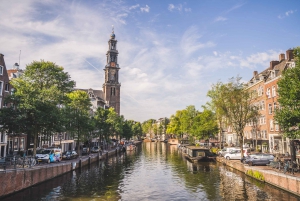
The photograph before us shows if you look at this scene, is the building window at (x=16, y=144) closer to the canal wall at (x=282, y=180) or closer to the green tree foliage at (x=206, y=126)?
the canal wall at (x=282, y=180)

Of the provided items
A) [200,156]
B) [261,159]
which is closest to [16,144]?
[200,156]

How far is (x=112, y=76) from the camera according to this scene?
14525 cm

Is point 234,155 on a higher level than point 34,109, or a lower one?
lower

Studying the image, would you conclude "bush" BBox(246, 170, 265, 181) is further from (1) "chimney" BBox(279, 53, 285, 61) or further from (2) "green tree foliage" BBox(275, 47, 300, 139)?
(1) "chimney" BBox(279, 53, 285, 61)

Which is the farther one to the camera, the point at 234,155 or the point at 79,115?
the point at 79,115

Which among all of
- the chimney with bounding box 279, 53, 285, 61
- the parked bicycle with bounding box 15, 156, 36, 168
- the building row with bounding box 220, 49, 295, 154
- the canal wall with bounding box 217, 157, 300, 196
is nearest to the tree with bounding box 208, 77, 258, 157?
the building row with bounding box 220, 49, 295, 154

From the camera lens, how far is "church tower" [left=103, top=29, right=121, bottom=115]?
14350cm

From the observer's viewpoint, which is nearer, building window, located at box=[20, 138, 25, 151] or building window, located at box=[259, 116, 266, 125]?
building window, located at box=[20, 138, 25, 151]

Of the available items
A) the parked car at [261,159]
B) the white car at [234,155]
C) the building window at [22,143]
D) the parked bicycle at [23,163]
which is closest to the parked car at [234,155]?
the white car at [234,155]

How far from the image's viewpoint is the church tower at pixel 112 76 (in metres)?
144

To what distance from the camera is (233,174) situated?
39.3 metres

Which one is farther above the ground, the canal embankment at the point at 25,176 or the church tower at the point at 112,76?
the church tower at the point at 112,76

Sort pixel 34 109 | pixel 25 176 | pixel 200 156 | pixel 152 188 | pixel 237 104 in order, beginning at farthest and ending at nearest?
1. pixel 200 156
2. pixel 237 104
3. pixel 34 109
4. pixel 152 188
5. pixel 25 176

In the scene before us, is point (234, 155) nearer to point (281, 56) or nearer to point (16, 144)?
point (281, 56)
